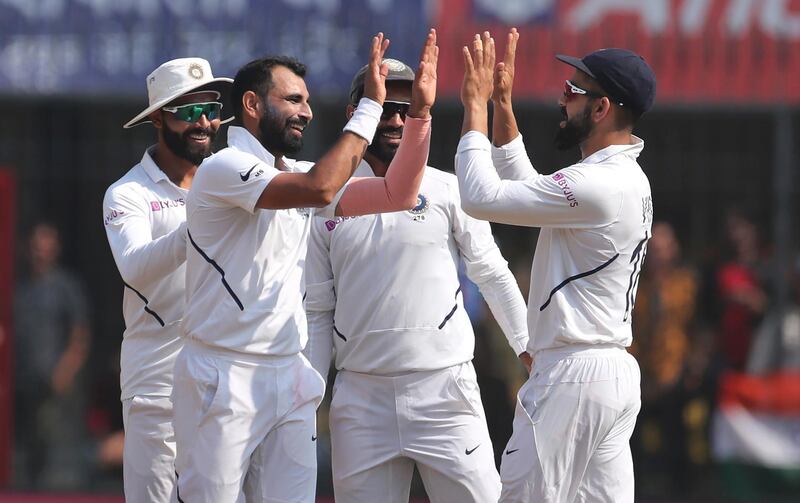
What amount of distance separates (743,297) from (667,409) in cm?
100

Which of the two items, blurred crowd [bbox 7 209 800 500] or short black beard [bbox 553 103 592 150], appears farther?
blurred crowd [bbox 7 209 800 500]

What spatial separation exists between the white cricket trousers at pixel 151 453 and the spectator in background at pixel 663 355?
5154 mm

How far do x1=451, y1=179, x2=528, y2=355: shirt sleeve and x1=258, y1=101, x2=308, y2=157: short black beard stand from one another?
2.91ft

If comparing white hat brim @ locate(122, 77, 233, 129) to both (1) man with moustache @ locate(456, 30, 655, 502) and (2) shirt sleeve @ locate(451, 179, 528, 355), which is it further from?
(1) man with moustache @ locate(456, 30, 655, 502)

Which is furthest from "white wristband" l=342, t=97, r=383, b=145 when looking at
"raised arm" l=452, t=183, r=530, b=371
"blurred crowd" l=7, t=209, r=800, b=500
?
"blurred crowd" l=7, t=209, r=800, b=500

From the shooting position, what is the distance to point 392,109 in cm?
619

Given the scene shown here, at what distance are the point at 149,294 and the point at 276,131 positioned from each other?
1028 millimetres

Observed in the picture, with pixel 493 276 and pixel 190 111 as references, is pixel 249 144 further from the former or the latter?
pixel 493 276

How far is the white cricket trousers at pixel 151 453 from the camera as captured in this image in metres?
6.29

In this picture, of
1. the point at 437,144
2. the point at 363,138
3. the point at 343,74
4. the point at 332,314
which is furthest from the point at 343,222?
the point at 437,144

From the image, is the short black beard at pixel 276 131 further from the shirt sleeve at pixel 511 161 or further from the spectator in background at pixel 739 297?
the spectator in background at pixel 739 297

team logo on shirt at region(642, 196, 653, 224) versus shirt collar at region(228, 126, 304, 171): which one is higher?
shirt collar at region(228, 126, 304, 171)

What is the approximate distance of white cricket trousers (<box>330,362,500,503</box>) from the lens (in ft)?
19.9

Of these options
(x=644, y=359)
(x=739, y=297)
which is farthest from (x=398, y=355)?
(x=739, y=297)
